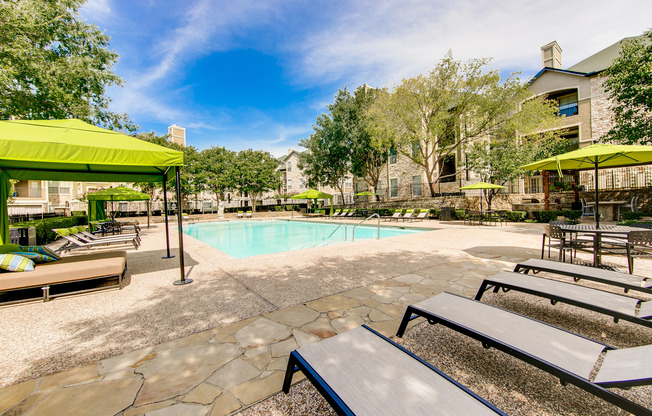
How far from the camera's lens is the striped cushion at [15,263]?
12.1ft

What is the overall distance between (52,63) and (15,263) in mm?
11188

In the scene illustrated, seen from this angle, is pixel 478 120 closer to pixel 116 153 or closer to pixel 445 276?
pixel 445 276

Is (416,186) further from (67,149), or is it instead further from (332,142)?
(67,149)

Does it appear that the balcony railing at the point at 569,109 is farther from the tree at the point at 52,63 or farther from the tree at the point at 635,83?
the tree at the point at 52,63

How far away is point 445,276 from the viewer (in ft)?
15.1

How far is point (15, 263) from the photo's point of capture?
12.3 ft

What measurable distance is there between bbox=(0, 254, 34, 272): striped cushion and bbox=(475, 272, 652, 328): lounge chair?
647 cm

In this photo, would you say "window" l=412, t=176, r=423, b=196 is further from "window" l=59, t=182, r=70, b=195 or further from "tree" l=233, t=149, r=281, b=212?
"window" l=59, t=182, r=70, b=195

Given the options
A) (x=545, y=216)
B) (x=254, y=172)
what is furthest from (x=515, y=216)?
(x=254, y=172)

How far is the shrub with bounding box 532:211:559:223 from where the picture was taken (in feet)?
46.4

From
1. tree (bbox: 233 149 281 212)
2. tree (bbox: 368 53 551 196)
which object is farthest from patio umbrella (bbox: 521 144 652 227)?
tree (bbox: 233 149 281 212)

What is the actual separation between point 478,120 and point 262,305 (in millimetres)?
19470

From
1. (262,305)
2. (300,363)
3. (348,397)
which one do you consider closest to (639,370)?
(348,397)

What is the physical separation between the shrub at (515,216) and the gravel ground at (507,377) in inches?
576
